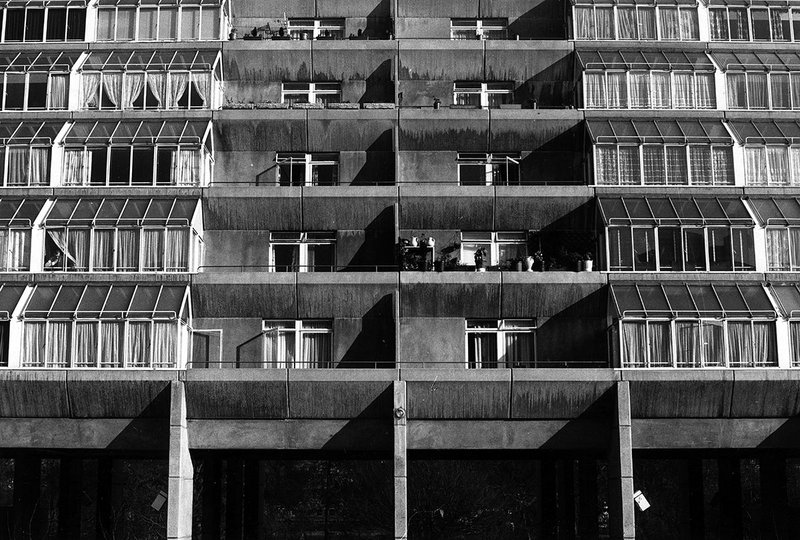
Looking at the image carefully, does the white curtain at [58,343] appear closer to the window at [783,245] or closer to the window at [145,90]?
the window at [145,90]

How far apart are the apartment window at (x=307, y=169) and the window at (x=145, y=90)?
4.33m

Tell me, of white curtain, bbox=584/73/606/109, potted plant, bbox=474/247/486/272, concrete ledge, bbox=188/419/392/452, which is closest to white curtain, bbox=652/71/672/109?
white curtain, bbox=584/73/606/109

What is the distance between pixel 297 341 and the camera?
155 feet

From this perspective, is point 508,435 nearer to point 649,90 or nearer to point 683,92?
point 649,90

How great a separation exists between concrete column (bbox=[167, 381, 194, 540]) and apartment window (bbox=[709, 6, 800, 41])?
30192mm

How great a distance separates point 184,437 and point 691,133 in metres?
25.1

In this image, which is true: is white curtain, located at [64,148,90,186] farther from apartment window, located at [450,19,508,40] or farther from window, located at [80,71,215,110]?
apartment window, located at [450,19,508,40]

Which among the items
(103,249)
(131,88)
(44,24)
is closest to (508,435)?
(103,249)

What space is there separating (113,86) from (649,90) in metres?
24.2

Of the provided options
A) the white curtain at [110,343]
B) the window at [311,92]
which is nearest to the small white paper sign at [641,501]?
the white curtain at [110,343]

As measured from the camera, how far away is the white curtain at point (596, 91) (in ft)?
169

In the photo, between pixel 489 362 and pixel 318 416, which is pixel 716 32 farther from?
pixel 318 416

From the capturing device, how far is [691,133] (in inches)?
1962

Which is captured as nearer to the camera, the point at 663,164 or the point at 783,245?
the point at 783,245
